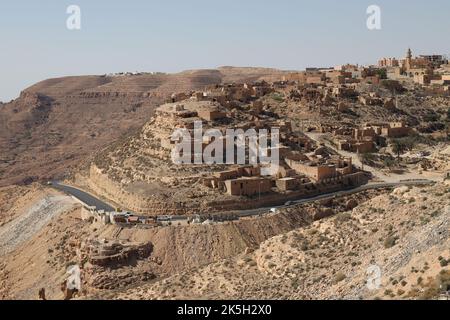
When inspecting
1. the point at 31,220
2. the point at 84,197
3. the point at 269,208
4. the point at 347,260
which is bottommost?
the point at 31,220

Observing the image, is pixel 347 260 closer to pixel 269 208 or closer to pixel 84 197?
pixel 269 208

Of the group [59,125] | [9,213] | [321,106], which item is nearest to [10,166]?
[59,125]

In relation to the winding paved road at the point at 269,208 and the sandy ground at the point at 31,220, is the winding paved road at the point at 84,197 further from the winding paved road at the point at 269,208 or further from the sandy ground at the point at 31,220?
the sandy ground at the point at 31,220

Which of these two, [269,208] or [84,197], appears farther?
[84,197]

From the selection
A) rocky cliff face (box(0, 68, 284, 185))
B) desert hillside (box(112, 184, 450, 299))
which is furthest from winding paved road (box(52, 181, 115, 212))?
rocky cliff face (box(0, 68, 284, 185))

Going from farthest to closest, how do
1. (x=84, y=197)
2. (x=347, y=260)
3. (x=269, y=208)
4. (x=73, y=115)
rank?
(x=73, y=115) < (x=84, y=197) < (x=269, y=208) < (x=347, y=260)

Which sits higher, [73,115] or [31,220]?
[73,115]

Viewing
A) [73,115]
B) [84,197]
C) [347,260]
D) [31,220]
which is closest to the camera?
[347,260]

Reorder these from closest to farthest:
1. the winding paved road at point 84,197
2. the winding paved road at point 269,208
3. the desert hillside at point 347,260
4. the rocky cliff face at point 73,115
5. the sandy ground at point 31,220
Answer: the desert hillside at point 347,260 < the winding paved road at point 269,208 < the winding paved road at point 84,197 < the sandy ground at point 31,220 < the rocky cliff face at point 73,115

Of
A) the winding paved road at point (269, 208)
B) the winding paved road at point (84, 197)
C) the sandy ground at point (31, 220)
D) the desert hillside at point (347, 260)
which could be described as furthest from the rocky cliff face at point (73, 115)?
the desert hillside at point (347, 260)

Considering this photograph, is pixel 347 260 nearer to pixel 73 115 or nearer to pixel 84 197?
pixel 84 197

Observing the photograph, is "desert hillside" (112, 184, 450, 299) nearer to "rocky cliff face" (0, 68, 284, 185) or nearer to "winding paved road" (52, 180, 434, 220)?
"winding paved road" (52, 180, 434, 220)

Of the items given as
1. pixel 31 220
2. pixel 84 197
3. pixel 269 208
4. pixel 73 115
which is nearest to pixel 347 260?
pixel 269 208
